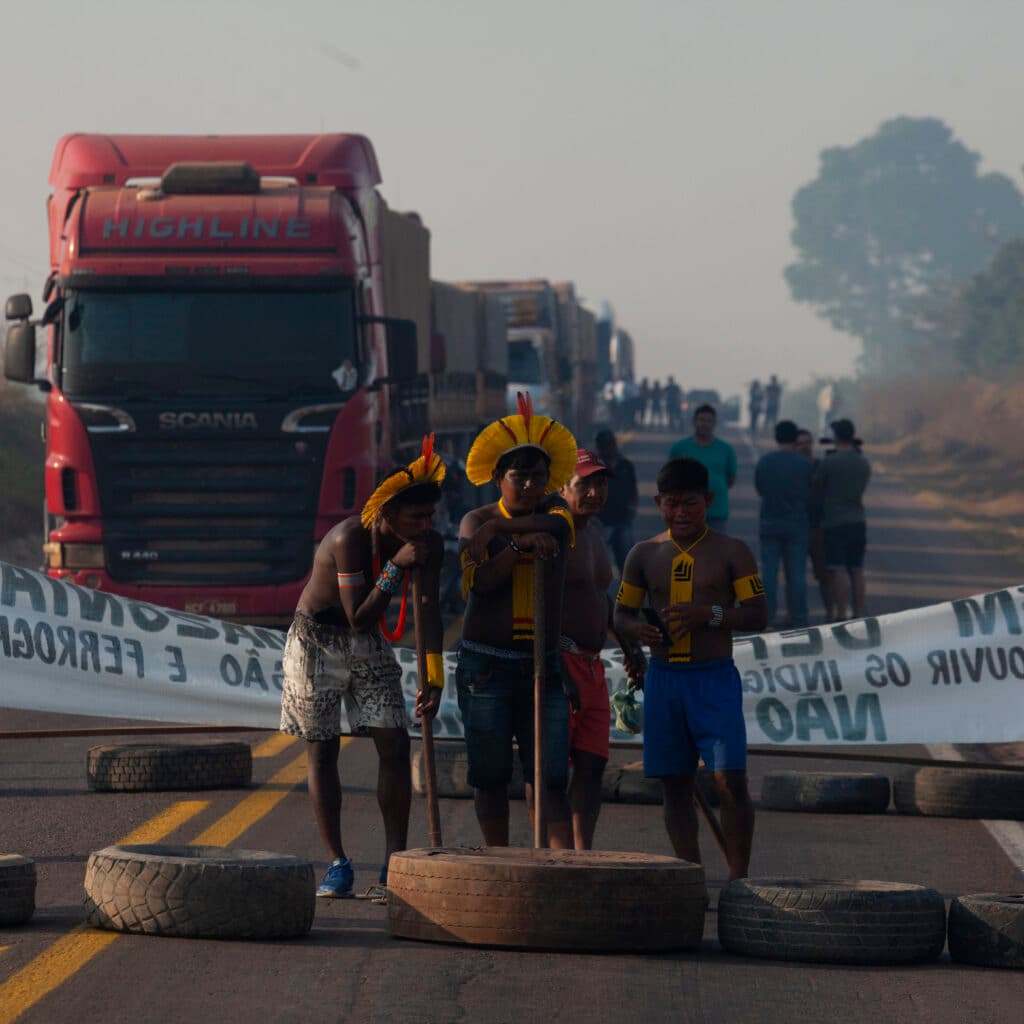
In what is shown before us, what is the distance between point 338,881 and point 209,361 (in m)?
10.3

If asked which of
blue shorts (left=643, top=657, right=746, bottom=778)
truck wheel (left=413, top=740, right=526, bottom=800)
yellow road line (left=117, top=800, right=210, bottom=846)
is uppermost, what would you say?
blue shorts (left=643, top=657, right=746, bottom=778)

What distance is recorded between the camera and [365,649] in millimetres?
8570

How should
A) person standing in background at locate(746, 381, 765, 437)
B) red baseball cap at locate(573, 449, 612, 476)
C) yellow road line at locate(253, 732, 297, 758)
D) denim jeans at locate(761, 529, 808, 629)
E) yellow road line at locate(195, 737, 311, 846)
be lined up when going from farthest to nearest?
person standing in background at locate(746, 381, 765, 437) → denim jeans at locate(761, 529, 808, 629) → yellow road line at locate(253, 732, 297, 758) → yellow road line at locate(195, 737, 311, 846) → red baseball cap at locate(573, 449, 612, 476)

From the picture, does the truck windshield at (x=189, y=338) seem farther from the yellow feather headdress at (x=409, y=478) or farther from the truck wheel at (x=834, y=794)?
the yellow feather headdress at (x=409, y=478)

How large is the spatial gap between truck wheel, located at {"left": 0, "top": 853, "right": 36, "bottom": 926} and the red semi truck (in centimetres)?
1080

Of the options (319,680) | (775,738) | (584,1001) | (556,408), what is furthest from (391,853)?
(556,408)

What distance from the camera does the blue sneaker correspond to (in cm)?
846

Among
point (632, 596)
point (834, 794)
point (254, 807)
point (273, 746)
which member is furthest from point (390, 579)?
point (273, 746)

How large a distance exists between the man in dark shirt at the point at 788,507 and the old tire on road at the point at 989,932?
1195cm

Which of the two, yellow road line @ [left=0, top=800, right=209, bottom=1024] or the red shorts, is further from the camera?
the red shorts

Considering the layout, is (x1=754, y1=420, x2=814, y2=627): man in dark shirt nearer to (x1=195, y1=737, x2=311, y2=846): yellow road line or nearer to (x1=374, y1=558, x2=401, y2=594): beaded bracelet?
(x1=195, y1=737, x2=311, y2=846): yellow road line

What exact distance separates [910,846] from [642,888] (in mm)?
3269

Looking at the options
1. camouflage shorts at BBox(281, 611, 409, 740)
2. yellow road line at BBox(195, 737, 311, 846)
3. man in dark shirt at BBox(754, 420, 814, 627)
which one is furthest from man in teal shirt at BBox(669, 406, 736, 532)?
camouflage shorts at BBox(281, 611, 409, 740)

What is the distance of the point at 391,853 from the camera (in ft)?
26.7
